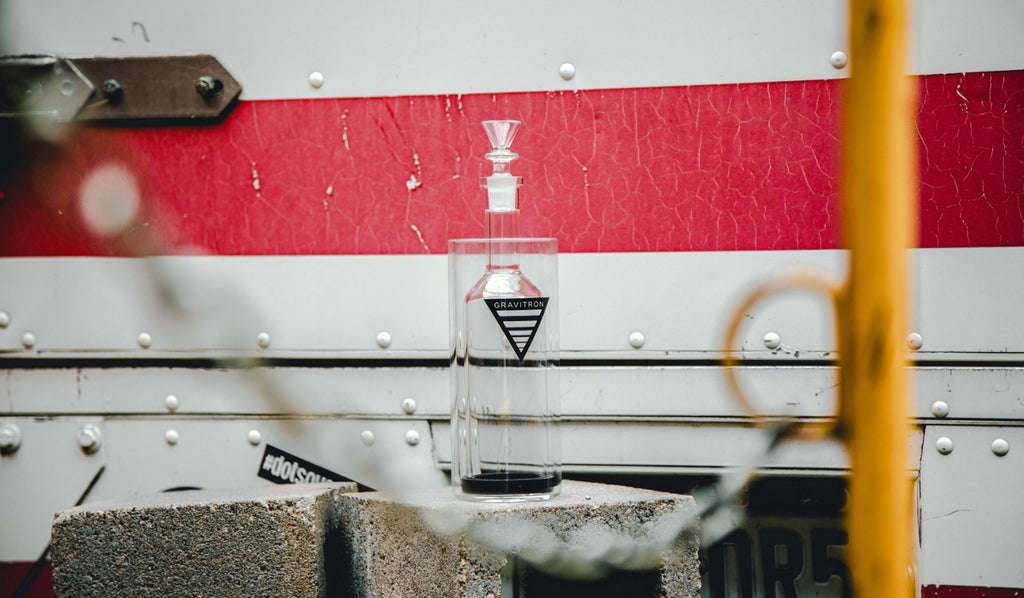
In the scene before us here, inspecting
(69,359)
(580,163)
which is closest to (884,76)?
(580,163)

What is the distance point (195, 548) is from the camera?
148cm

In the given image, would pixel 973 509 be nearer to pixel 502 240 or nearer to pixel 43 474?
pixel 502 240

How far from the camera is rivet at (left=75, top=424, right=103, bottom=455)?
1819 millimetres

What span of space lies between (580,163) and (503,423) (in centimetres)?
50

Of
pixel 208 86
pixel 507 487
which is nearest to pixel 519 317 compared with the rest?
pixel 507 487

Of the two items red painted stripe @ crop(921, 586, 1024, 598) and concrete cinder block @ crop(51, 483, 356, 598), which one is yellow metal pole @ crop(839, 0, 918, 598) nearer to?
concrete cinder block @ crop(51, 483, 356, 598)

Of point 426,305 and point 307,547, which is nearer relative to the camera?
point 307,547

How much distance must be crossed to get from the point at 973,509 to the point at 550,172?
0.91m

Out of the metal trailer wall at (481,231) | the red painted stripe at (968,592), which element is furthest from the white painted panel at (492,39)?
the red painted stripe at (968,592)

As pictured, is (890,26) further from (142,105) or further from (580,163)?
(142,105)

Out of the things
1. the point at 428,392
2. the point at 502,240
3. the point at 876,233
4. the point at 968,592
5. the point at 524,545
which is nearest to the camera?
the point at 876,233

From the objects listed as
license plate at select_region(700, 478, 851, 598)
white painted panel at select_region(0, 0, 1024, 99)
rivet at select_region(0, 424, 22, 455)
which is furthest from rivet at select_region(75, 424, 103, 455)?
license plate at select_region(700, 478, 851, 598)

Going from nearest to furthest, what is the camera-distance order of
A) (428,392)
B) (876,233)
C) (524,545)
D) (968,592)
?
(876,233) → (524,545) → (968,592) → (428,392)

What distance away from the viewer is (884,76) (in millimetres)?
714
